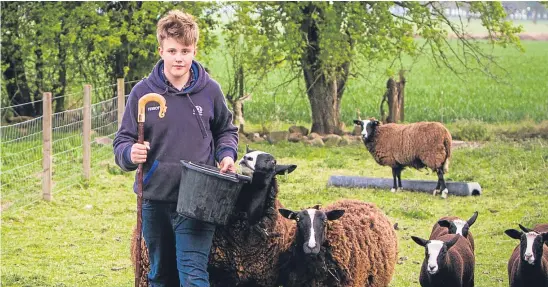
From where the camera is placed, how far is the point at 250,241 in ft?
24.2

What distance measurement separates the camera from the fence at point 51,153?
45.5ft

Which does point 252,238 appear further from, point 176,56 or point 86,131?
point 86,131

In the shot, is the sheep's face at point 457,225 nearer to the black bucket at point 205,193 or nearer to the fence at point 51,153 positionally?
the black bucket at point 205,193

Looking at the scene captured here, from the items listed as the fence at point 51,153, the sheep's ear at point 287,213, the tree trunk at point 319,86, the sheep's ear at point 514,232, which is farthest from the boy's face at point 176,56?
the tree trunk at point 319,86

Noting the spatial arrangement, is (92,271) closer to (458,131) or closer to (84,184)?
(84,184)

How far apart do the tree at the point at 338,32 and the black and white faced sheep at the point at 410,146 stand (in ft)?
14.5

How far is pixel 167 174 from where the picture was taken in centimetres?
607

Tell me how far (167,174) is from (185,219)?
0.31 metres

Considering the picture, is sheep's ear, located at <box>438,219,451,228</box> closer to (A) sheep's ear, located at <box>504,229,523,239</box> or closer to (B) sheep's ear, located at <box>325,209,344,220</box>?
(A) sheep's ear, located at <box>504,229,523,239</box>

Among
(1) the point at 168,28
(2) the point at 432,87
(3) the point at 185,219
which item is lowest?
(2) the point at 432,87

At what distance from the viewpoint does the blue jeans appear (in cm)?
601

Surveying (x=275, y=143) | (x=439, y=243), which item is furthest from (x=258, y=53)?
(x=439, y=243)

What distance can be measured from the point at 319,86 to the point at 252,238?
51.2ft

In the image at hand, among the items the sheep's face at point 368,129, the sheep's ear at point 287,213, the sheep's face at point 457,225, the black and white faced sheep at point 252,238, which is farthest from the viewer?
the sheep's face at point 368,129
